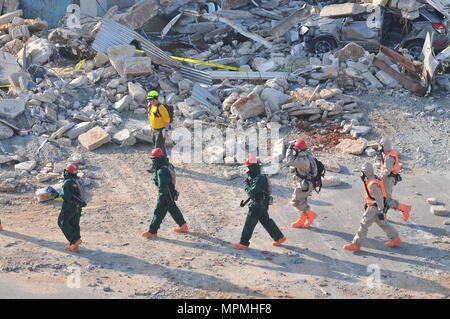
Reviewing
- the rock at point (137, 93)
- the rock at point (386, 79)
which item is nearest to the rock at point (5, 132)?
the rock at point (137, 93)

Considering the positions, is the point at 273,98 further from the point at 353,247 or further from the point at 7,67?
the point at 7,67

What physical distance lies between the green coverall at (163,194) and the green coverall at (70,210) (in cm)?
119

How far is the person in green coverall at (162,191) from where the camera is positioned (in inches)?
388

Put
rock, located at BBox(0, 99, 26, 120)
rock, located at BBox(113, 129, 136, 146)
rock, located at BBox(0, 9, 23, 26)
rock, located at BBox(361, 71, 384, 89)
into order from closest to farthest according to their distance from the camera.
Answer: rock, located at BBox(113, 129, 136, 146)
rock, located at BBox(0, 99, 26, 120)
rock, located at BBox(361, 71, 384, 89)
rock, located at BBox(0, 9, 23, 26)

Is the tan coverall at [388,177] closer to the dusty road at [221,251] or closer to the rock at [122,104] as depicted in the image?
the dusty road at [221,251]

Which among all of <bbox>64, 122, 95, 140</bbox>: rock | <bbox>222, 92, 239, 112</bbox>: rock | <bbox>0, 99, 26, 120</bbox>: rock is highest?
<bbox>222, 92, 239, 112</bbox>: rock

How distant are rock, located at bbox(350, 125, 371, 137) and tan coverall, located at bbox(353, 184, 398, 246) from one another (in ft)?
14.2

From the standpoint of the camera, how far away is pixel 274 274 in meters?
9.17

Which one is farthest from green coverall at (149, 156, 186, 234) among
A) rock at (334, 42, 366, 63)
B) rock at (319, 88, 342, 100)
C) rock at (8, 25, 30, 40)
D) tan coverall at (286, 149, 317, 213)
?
rock at (8, 25, 30, 40)

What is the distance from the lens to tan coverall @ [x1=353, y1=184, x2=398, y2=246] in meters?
9.46

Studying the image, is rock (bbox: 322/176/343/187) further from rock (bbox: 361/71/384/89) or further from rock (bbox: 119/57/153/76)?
rock (bbox: 119/57/153/76)

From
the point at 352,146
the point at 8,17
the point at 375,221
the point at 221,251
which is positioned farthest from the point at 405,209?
the point at 8,17
